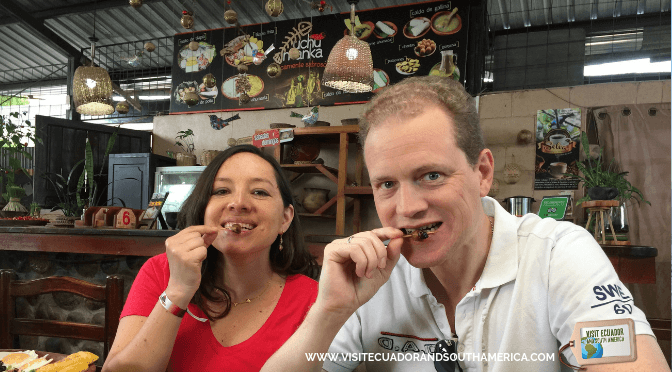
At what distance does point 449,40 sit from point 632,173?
98.3 inches

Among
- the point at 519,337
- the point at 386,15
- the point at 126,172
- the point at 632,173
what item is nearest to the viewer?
the point at 519,337

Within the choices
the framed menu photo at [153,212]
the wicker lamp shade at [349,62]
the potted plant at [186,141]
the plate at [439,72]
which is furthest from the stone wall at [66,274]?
the plate at [439,72]

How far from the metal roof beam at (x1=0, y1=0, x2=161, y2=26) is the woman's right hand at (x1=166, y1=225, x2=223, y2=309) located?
6.59 meters

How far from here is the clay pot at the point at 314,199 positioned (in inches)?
220

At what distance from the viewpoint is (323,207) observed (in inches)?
216

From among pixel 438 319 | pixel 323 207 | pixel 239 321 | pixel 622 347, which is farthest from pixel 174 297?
pixel 323 207

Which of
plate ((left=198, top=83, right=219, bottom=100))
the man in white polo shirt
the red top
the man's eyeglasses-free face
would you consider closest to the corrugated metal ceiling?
plate ((left=198, top=83, right=219, bottom=100))

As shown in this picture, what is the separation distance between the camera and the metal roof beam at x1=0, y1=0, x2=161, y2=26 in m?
7.00

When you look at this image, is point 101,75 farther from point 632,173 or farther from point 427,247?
point 632,173

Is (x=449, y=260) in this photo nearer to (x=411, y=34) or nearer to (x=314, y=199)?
(x=314, y=199)

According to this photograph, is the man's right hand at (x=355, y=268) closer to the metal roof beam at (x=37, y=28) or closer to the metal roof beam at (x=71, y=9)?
the metal roof beam at (x=71, y=9)

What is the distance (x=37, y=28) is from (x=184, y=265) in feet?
27.0

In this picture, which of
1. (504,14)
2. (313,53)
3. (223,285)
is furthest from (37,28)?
(223,285)

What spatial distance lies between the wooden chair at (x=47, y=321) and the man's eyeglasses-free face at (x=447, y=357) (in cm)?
Answer: 135
